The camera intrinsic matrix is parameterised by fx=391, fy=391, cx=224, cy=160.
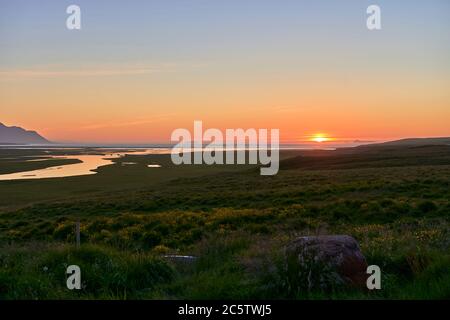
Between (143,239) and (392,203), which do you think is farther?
(392,203)

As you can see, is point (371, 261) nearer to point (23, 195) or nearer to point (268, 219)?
point (268, 219)

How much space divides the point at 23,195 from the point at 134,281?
3966 cm

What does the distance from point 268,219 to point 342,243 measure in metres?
11.5

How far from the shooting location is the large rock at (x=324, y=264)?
17.4 feet

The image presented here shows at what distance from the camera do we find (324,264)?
5.42m

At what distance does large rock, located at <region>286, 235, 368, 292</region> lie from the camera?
5.29m

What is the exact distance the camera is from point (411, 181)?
1042 inches
